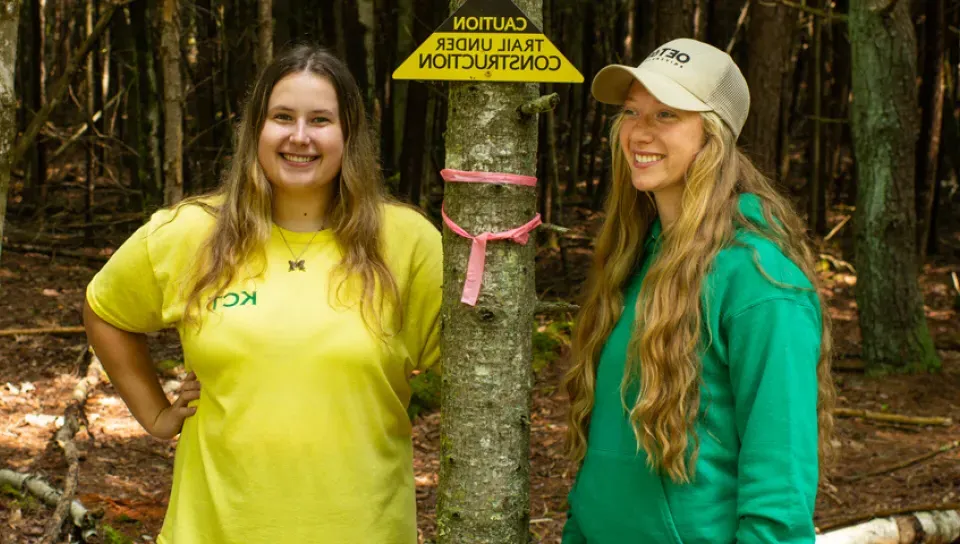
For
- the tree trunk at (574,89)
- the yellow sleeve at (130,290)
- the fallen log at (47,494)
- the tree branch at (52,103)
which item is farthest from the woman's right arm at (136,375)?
the tree trunk at (574,89)

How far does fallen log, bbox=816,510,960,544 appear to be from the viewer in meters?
4.44

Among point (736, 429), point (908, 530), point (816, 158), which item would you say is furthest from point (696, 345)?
point (816, 158)

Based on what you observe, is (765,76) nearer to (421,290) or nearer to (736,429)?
(421,290)

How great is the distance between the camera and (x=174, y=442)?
6.46 metres

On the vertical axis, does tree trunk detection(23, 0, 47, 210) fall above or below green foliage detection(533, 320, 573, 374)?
above

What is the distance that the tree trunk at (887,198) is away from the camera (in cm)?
768

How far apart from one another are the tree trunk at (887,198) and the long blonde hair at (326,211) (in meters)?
5.98

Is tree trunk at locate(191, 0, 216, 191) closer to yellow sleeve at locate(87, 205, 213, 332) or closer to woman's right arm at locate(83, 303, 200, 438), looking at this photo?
woman's right arm at locate(83, 303, 200, 438)

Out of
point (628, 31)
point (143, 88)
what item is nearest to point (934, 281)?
point (628, 31)

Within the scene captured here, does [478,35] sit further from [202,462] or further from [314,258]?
[202,462]

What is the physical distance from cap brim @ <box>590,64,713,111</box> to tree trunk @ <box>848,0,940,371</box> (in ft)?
19.4

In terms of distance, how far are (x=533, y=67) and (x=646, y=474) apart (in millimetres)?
1020

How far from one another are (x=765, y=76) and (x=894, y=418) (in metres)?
4.64

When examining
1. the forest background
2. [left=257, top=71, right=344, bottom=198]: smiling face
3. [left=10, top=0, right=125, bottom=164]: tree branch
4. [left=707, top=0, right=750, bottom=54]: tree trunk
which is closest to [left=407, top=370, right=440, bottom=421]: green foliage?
the forest background
